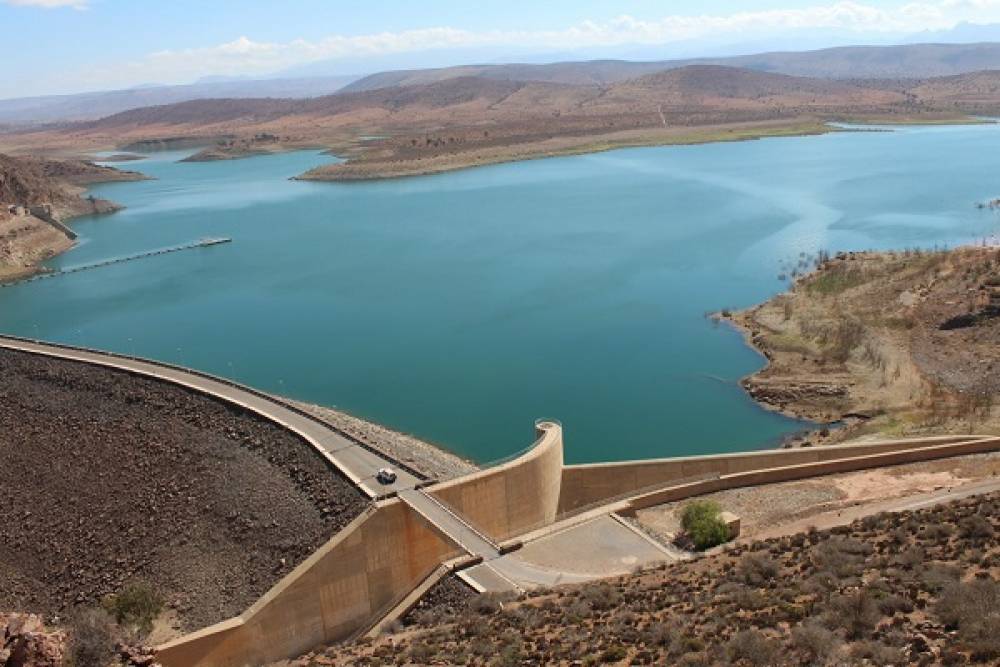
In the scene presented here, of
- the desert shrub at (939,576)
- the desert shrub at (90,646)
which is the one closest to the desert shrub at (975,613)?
the desert shrub at (939,576)

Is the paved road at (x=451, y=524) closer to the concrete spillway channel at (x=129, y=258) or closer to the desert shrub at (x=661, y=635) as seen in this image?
the desert shrub at (x=661, y=635)

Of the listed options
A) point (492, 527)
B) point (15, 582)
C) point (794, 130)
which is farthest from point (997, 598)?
point (794, 130)

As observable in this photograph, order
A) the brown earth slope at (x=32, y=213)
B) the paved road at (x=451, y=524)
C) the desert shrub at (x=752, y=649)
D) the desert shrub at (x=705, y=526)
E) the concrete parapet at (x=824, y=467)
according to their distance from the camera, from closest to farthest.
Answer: the desert shrub at (x=752, y=649)
the paved road at (x=451, y=524)
the desert shrub at (x=705, y=526)
the concrete parapet at (x=824, y=467)
the brown earth slope at (x=32, y=213)

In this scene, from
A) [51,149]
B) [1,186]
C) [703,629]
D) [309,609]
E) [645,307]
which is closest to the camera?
[703,629]

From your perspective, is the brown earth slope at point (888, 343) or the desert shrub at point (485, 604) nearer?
the desert shrub at point (485, 604)

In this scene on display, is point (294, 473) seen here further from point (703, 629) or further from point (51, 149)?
point (51, 149)

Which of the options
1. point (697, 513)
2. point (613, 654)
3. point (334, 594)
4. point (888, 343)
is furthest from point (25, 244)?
point (613, 654)

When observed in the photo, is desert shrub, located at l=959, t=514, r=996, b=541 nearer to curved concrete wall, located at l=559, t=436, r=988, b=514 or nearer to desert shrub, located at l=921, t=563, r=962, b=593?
desert shrub, located at l=921, t=563, r=962, b=593
